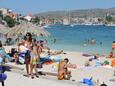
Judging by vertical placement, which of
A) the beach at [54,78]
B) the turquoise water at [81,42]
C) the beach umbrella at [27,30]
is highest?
the beach umbrella at [27,30]

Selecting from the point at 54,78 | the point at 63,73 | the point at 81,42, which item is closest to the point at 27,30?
the point at 54,78

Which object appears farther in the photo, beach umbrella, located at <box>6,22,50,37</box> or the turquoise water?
the turquoise water

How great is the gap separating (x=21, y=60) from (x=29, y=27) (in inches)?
71.9

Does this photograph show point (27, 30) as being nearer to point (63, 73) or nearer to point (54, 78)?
point (54, 78)

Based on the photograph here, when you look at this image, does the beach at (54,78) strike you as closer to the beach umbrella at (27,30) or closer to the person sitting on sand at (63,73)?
the person sitting on sand at (63,73)

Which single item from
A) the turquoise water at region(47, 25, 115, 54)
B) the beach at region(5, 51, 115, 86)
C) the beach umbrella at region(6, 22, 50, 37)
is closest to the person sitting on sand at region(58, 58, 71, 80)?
the beach at region(5, 51, 115, 86)

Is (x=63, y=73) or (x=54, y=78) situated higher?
(x=63, y=73)

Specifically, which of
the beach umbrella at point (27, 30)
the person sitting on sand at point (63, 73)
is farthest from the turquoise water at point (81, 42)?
the person sitting on sand at point (63, 73)

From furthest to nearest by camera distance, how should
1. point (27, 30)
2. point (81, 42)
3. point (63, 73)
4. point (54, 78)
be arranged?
point (81, 42) < point (27, 30) < point (54, 78) < point (63, 73)

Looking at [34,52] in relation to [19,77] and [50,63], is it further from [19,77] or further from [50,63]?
[50,63]

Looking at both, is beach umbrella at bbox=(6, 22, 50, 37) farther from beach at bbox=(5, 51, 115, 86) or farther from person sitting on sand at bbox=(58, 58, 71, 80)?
person sitting on sand at bbox=(58, 58, 71, 80)

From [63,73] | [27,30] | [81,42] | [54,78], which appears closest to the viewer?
[63,73]

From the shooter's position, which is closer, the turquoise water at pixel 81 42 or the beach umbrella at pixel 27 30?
the beach umbrella at pixel 27 30

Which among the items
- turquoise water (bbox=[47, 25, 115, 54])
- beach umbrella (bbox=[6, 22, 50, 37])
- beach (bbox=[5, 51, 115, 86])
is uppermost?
beach umbrella (bbox=[6, 22, 50, 37])
